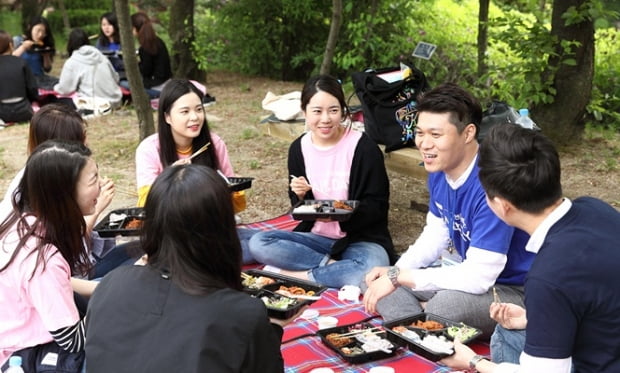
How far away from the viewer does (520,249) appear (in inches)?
109

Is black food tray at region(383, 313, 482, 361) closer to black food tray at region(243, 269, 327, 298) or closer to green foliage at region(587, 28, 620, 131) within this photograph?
black food tray at region(243, 269, 327, 298)

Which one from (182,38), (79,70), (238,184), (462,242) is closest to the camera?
(462,242)

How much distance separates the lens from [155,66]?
8.35 m

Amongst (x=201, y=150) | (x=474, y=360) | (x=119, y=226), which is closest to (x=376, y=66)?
(x=201, y=150)

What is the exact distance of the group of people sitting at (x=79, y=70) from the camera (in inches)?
297

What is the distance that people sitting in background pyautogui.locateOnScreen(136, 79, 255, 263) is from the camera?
3.66 metres

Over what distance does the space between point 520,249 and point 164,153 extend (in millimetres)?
2024

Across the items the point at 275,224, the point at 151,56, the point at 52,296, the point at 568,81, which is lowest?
the point at 275,224

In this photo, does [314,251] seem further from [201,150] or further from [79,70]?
[79,70]

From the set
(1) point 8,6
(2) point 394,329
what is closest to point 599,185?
(2) point 394,329

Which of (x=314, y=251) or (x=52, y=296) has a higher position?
(x=52, y=296)

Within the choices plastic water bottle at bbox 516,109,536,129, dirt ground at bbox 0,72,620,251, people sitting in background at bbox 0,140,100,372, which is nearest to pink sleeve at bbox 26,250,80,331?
people sitting in background at bbox 0,140,100,372

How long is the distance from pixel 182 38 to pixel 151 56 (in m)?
1.02

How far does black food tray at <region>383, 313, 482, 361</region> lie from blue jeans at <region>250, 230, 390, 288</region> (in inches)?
27.0
